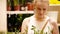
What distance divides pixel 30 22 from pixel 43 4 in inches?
9.4

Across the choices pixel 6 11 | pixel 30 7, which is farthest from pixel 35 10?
pixel 6 11

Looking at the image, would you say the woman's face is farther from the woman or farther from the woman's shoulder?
the woman's shoulder

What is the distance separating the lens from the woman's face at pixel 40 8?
162cm

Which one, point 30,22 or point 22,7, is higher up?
point 22,7

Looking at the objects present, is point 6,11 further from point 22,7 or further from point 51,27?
point 51,27

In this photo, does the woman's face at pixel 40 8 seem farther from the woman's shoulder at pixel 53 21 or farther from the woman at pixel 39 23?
the woman's shoulder at pixel 53 21

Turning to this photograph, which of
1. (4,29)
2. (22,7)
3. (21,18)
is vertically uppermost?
(22,7)

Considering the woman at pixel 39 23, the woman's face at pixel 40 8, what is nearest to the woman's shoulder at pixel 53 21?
the woman at pixel 39 23

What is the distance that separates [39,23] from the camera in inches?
66.7

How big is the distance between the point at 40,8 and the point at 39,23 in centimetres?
17

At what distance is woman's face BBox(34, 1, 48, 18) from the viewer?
1.62 m

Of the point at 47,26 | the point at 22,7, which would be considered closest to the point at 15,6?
the point at 22,7

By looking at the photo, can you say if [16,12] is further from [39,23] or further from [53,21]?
[53,21]

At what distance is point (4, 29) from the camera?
5.57 ft
